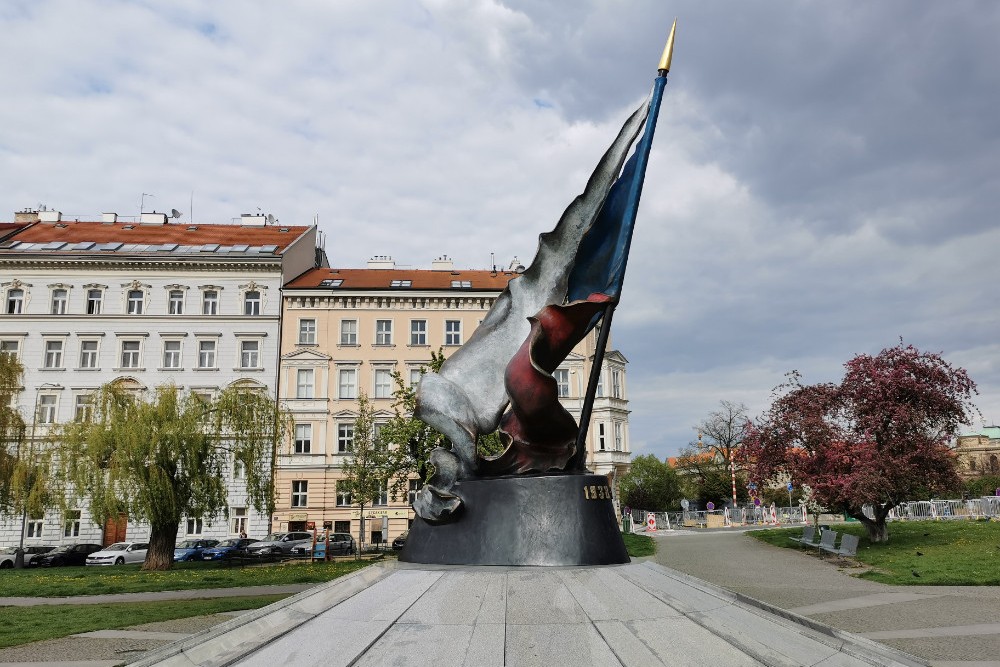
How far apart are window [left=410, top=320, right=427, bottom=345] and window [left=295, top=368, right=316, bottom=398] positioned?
5688mm

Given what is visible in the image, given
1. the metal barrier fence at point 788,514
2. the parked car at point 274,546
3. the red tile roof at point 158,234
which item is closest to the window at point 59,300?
the red tile roof at point 158,234

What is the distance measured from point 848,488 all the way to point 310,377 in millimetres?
27790

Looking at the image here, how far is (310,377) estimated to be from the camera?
4041cm

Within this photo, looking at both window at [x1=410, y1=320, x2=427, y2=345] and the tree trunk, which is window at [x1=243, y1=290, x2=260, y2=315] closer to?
window at [x1=410, y1=320, x2=427, y2=345]

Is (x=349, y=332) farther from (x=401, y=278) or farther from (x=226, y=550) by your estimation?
(x=226, y=550)

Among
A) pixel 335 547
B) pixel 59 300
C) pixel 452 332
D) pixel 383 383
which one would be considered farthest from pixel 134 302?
pixel 335 547

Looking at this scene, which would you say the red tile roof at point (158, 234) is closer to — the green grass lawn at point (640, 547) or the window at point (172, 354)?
the window at point (172, 354)

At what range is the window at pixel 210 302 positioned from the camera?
39.9 m

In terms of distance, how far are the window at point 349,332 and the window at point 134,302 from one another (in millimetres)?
10417

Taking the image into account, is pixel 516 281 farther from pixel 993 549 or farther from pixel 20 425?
pixel 20 425

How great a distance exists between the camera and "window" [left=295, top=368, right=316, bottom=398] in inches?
1580

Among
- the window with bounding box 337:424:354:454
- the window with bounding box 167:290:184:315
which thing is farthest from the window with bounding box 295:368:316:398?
the window with bounding box 167:290:184:315

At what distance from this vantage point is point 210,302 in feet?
131

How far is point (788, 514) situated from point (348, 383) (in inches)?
1093
